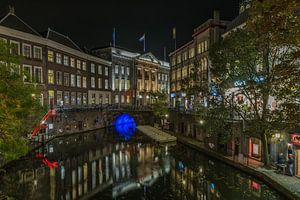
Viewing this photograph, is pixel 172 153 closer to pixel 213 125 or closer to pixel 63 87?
pixel 213 125

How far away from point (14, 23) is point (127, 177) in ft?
107

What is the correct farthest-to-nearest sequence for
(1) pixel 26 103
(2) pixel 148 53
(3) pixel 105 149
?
(2) pixel 148 53
(3) pixel 105 149
(1) pixel 26 103

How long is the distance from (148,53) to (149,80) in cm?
955

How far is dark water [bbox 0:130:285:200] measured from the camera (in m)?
19.4

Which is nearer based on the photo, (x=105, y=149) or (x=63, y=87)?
(x=105, y=149)

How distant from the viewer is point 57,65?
49.3 metres

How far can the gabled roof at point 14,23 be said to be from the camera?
39078mm

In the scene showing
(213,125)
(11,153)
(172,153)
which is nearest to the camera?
(11,153)

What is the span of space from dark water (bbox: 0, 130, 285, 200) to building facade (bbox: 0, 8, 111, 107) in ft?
36.1

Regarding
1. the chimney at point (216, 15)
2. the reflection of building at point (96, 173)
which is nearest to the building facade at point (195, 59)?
the chimney at point (216, 15)

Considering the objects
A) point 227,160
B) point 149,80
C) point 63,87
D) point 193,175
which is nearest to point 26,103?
point 193,175

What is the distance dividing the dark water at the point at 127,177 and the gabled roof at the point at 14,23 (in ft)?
67.0

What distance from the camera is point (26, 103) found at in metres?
Answer: 18.2

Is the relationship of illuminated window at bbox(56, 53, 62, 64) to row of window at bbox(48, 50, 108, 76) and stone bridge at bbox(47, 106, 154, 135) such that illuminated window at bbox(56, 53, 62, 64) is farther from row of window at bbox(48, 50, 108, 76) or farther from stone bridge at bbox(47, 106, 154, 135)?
stone bridge at bbox(47, 106, 154, 135)
